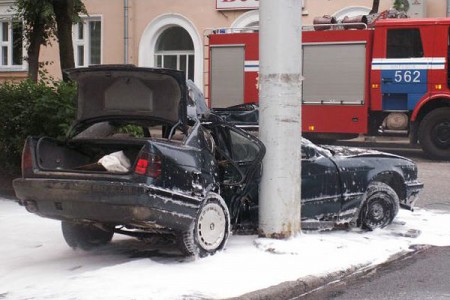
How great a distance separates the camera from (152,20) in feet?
77.9

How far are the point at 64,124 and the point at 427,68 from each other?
8.64 m

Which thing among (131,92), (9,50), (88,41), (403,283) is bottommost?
(403,283)

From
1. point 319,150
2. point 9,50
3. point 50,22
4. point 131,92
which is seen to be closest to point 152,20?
point 9,50

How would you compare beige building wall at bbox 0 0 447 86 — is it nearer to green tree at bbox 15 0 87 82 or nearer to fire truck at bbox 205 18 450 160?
fire truck at bbox 205 18 450 160

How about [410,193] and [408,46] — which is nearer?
[410,193]

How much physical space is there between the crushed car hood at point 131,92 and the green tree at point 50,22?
4.78 m

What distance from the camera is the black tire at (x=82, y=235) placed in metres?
7.15

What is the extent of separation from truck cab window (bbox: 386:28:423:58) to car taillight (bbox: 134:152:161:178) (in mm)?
10550

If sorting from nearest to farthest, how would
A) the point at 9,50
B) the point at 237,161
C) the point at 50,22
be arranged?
the point at 237,161 → the point at 50,22 → the point at 9,50

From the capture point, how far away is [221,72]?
58.4 feet

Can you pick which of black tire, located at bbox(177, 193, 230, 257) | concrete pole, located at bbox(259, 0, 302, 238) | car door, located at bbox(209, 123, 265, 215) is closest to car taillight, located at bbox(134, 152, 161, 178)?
black tire, located at bbox(177, 193, 230, 257)

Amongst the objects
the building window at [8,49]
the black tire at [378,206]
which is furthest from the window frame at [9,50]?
the black tire at [378,206]

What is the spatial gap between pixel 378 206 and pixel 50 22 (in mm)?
9297

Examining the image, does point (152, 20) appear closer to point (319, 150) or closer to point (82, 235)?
point (319, 150)
